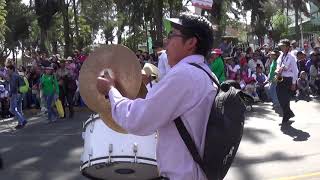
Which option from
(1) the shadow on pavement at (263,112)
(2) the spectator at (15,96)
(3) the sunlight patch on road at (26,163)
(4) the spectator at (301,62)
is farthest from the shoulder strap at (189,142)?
(4) the spectator at (301,62)

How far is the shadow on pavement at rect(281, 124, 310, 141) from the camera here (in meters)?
9.70

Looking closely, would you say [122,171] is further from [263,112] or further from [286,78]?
[263,112]

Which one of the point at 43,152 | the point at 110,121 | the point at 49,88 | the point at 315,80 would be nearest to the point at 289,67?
the point at 43,152

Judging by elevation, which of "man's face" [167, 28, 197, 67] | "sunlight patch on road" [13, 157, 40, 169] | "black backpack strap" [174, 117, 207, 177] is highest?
"man's face" [167, 28, 197, 67]

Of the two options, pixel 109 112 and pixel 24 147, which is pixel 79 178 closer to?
pixel 24 147

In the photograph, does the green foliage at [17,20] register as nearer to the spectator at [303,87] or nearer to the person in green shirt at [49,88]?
the person in green shirt at [49,88]

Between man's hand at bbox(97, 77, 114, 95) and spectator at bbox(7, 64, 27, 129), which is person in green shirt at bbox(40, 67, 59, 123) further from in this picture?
man's hand at bbox(97, 77, 114, 95)

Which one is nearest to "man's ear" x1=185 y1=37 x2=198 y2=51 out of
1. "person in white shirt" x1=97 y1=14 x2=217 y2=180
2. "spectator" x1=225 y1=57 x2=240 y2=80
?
"person in white shirt" x1=97 y1=14 x2=217 y2=180

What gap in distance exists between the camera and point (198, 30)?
272 cm

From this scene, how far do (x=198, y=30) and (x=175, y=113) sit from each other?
0.43 m

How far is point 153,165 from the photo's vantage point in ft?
14.2

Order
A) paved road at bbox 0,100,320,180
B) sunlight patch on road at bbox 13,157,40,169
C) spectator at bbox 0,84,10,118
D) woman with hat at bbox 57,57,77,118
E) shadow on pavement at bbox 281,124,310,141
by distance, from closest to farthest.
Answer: paved road at bbox 0,100,320,180 → sunlight patch on road at bbox 13,157,40,169 → shadow on pavement at bbox 281,124,310,141 → woman with hat at bbox 57,57,77,118 → spectator at bbox 0,84,10,118

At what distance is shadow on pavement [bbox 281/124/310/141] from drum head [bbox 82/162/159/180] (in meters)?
5.76

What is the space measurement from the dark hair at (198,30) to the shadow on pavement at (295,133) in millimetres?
7221
